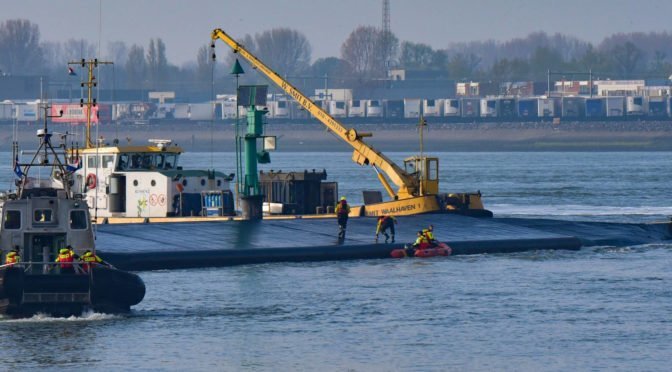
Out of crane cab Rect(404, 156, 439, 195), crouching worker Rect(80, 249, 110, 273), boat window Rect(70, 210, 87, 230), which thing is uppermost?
crane cab Rect(404, 156, 439, 195)

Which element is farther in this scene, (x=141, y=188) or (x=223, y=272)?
(x=141, y=188)

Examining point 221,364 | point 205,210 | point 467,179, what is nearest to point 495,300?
point 221,364

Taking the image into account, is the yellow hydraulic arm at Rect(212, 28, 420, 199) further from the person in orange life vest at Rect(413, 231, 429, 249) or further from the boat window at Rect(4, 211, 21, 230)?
the boat window at Rect(4, 211, 21, 230)

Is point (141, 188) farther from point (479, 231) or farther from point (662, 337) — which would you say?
point (662, 337)

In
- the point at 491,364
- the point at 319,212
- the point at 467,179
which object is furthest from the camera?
the point at 467,179

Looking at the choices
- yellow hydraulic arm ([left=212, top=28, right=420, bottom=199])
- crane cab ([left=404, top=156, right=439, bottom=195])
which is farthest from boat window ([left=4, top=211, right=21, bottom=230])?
crane cab ([left=404, top=156, right=439, bottom=195])

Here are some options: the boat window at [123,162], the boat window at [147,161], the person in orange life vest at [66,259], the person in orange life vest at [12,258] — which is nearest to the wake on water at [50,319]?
the person in orange life vest at [66,259]

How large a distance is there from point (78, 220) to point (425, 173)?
31966mm

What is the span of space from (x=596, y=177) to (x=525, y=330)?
351 ft

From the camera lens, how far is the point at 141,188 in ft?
215

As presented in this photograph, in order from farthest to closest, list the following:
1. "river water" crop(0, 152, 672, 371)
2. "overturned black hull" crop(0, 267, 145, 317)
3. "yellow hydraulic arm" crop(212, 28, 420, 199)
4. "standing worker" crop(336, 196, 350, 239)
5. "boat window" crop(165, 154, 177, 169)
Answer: "yellow hydraulic arm" crop(212, 28, 420, 199), "boat window" crop(165, 154, 177, 169), "standing worker" crop(336, 196, 350, 239), "overturned black hull" crop(0, 267, 145, 317), "river water" crop(0, 152, 672, 371)

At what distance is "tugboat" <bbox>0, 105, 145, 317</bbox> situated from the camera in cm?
3900

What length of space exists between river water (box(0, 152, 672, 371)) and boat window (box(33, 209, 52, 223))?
262cm

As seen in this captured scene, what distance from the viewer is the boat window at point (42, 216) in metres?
40.2
